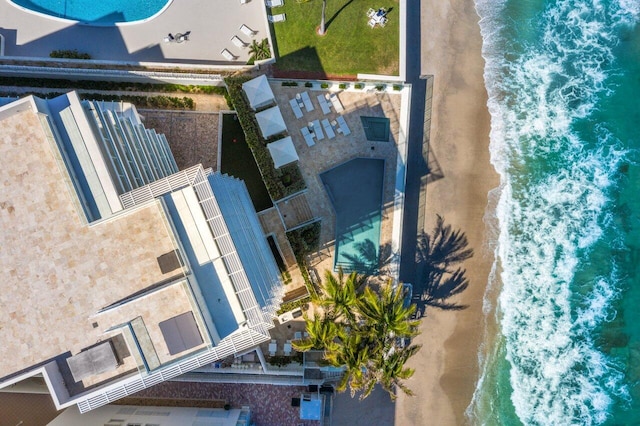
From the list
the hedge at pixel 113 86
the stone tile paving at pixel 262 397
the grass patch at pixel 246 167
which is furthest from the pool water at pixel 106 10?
the stone tile paving at pixel 262 397

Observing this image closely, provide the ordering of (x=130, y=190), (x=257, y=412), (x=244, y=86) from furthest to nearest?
(x=257, y=412) < (x=244, y=86) < (x=130, y=190)

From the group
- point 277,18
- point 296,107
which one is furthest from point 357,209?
point 277,18

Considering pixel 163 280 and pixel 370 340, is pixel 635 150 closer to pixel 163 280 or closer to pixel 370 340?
pixel 370 340

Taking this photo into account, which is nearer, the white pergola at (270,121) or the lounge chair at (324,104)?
the white pergola at (270,121)

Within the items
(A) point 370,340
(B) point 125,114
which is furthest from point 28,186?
(A) point 370,340

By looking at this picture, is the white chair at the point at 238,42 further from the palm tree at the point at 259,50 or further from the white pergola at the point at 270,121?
the white pergola at the point at 270,121

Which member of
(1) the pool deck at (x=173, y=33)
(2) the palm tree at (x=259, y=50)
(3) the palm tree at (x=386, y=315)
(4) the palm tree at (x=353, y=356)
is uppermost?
(1) the pool deck at (x=173, y=33)
